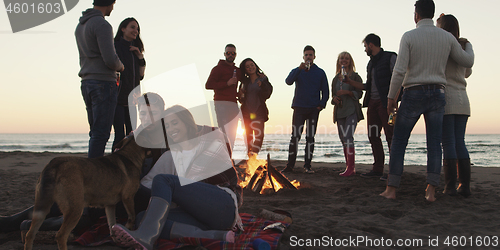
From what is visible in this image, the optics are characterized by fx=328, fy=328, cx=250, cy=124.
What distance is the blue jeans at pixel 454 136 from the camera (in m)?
4.20

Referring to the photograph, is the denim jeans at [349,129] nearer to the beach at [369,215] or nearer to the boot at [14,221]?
the beach at [369,215]

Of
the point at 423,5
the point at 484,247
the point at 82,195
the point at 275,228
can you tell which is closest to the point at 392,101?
the point at 423,5

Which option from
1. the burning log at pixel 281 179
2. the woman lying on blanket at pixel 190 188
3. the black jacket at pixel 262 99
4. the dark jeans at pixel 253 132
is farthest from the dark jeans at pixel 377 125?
the woman lying on blanket at pixel 190 188

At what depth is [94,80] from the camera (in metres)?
3.54

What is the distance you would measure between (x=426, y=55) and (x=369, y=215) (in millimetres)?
2062

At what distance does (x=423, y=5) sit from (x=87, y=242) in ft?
14.6

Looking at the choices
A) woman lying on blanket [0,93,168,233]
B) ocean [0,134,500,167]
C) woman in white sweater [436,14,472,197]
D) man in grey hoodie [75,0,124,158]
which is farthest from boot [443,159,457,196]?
ocean [0,134,500,167]

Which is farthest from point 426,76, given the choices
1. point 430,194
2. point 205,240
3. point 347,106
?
point 205,240

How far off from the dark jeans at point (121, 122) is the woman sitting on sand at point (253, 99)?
3.24m

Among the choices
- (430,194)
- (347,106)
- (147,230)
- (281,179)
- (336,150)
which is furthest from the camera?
(336,150)

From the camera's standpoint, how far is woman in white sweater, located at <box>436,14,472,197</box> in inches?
165

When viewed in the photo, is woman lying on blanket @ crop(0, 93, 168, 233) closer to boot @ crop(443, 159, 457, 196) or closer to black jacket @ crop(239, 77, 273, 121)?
boot @ crop(443, 159, 457, 196)

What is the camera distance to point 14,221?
2.83 metres

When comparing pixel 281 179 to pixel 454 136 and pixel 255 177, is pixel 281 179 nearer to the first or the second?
pixel 255 177
